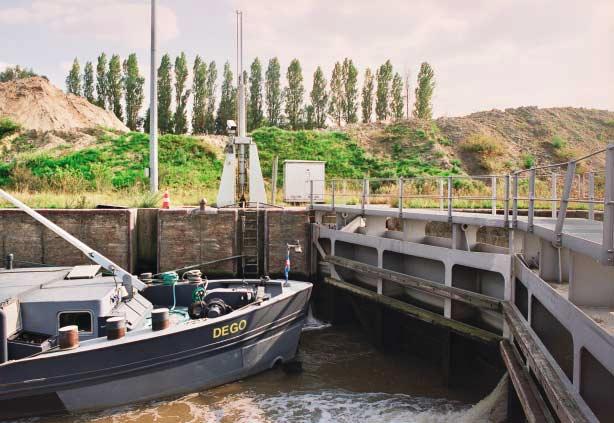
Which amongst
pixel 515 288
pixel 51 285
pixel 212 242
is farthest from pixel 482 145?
pixel 51 285

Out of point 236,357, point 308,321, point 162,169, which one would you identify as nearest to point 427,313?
point 236,357

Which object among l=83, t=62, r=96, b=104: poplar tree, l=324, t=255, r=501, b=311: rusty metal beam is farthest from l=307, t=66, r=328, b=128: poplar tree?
l=324, t=255, r=501, b=311: rusty metal beam

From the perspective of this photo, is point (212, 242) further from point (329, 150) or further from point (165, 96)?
point (165, 96)

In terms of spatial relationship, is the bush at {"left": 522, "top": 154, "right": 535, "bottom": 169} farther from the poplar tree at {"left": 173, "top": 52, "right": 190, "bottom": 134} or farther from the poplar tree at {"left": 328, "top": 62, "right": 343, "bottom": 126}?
the poplar tree at {"left": 173, "top": 52, "right": 190, "bottom": 134}

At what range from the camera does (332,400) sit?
8828 millimetres

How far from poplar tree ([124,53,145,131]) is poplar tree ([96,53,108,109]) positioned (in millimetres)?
2730

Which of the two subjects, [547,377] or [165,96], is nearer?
[547,377]

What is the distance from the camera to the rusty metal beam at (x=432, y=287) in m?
8.12

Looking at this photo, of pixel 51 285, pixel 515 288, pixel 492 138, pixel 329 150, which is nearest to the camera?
pixel 515 288

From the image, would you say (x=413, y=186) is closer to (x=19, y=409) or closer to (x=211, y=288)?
(x=211, y=288)

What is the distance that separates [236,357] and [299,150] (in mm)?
27527

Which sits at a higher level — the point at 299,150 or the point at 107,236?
the point at 299,150

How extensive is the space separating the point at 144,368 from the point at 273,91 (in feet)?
151

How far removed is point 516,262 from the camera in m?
7.51
